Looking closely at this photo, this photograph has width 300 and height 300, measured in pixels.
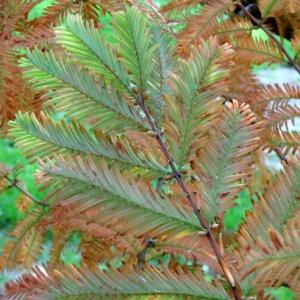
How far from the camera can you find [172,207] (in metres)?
0.49

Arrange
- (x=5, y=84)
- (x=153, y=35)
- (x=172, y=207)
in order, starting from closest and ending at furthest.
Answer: (x=172, y=207)
(x=153, y=35)
(x=5, y=84)

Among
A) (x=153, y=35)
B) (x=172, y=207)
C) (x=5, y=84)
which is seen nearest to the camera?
(x=172, y=207)

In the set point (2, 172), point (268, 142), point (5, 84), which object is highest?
point (5, 84)

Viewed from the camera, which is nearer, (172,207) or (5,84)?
(172,207)

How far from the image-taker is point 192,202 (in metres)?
0.50

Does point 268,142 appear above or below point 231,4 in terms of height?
below

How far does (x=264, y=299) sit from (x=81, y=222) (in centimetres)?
40

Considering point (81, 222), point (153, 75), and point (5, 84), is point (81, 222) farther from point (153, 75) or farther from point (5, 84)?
point (153, 75)

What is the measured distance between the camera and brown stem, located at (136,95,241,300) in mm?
467

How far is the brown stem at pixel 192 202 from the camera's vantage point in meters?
0.47

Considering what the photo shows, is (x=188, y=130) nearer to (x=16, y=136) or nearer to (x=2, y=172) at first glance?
(x=16, y=136)

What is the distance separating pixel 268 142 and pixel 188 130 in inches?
15.8

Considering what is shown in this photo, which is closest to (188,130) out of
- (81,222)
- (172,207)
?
(172,207)

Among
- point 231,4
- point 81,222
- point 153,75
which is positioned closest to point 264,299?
point 153,75
